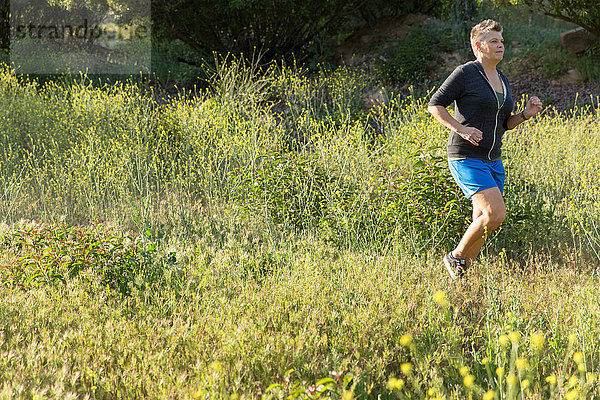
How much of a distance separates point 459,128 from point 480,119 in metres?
0.20

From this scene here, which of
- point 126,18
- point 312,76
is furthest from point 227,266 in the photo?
point 126,18

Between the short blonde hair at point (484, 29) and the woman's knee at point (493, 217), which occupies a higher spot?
the short blonde hair at point (484, 29)

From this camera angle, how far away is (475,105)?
10.9 ft

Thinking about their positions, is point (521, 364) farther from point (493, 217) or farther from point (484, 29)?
point (484, 29)

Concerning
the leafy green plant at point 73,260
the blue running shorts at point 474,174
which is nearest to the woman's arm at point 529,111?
the blue running shorts at point 474,174

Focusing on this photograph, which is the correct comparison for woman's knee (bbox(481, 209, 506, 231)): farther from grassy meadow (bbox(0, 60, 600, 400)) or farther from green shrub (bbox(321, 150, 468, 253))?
green shrub (bbox(321, 150, 468, 253))

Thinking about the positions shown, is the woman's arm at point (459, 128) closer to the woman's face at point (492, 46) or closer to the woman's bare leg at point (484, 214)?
the woman's bare leg at point (484, 214)

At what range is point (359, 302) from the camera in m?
2.96

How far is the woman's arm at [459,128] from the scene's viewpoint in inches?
126

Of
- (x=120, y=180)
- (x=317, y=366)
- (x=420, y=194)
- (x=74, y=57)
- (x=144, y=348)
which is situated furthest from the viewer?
(x=74, y=57)

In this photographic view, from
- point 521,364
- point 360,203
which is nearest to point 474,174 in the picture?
point 360,203

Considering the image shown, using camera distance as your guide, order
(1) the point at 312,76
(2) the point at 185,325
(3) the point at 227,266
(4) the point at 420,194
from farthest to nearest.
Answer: (1) the point at 312,76 → (4) the point at 420,194 → (3) the point at 227,266 → (2) the point at 185,325

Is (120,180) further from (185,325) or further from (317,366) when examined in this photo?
(317,366)

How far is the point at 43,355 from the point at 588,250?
3.91 m
